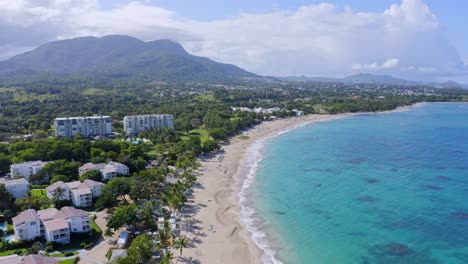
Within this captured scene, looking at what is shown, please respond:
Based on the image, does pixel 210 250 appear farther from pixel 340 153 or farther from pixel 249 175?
pixel 340 153

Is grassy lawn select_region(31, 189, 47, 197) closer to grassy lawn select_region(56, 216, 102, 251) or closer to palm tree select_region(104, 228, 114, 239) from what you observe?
grassy lawn select_region(56, 216, 102, 251)

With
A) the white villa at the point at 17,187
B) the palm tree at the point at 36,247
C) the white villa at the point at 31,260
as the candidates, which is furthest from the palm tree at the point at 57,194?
the white villa at the point at 31,260

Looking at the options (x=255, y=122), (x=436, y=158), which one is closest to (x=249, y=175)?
(x=436, y=158)

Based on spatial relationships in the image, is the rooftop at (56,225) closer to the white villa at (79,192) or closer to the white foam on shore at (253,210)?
the white villa at (79,192)

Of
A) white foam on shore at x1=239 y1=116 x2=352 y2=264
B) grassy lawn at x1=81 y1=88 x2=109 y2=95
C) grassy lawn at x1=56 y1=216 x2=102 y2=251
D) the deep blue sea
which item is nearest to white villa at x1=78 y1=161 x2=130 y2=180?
grassy lawn at x1=56 y1=216 x2=102 y2=251

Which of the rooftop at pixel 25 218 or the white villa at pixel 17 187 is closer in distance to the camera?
the rooftop at pixel 25 218
